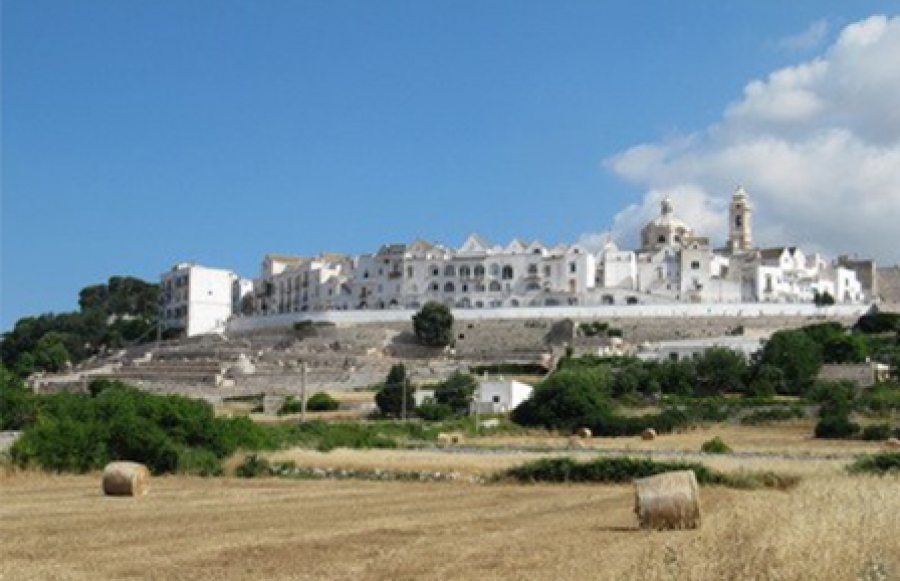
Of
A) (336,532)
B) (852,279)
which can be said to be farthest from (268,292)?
(336,532)

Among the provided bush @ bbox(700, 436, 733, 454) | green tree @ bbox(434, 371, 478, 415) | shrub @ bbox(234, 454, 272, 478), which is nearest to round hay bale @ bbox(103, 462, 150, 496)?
shrub @ bbox(234, 454, 272, 478)

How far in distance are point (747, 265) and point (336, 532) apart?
262ft

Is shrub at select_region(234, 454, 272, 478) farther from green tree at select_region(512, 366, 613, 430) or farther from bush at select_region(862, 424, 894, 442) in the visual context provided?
bush at select_region(862, 424, 894, 442)

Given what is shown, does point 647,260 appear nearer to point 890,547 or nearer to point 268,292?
point 268,292

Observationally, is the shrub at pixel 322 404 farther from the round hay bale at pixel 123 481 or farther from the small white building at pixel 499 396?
the round hay bale at pixel 123 481

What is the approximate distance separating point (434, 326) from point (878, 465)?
59.5 metres

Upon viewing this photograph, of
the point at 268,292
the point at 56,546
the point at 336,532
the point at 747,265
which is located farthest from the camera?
the point at 268,292

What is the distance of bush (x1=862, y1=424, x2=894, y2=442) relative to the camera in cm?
4382

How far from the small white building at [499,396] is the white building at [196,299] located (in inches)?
1907

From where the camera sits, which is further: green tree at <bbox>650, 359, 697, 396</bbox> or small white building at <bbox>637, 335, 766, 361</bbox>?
small white building at <bbox>637, 335, 766, 361</bbox>

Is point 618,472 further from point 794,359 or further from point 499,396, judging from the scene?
point 794,359

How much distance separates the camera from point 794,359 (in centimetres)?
6066

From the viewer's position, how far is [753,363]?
6319cm

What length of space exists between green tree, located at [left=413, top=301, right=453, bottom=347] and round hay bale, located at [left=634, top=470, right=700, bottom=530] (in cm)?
6864
